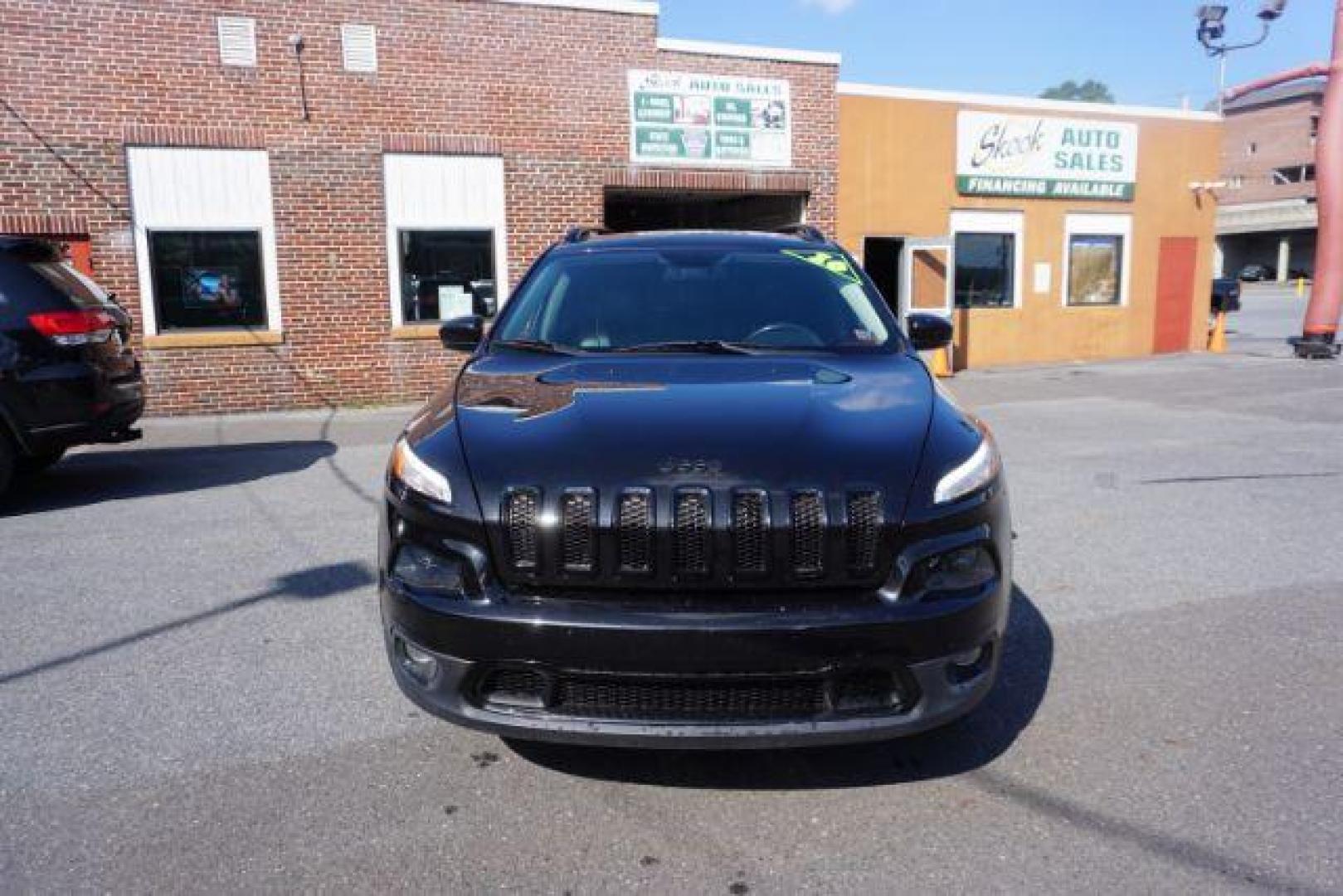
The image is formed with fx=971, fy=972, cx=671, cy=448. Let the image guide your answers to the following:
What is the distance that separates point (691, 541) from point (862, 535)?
18.0 inches

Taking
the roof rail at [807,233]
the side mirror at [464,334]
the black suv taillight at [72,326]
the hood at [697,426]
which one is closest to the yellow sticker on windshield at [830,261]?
the roof rail at [807,233]

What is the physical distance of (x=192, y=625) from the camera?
4430mm

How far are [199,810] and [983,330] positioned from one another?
15.9 meters

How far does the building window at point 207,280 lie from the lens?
38.4 feet

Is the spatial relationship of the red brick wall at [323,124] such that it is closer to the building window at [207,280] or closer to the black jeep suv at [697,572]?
the building window at [207,280]

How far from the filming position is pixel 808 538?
8.45ft

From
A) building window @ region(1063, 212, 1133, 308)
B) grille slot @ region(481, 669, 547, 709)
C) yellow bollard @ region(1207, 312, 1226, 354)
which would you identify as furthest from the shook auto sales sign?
grille slot @ region(481, 669, 547, 709)

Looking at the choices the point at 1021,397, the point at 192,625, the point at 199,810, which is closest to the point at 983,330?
the point at 1021,397

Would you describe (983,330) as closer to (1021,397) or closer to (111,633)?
(1021,397)

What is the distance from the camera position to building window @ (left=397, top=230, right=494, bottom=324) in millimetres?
12656

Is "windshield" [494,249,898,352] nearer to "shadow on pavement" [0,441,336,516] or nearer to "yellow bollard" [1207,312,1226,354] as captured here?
"shadow on pavement" [0,441,336,516]

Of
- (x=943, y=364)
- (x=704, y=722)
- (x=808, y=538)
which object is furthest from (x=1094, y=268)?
(x=704, y=722)

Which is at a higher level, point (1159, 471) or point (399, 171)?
point (399, 171)

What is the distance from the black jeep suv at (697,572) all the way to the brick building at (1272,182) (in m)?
66.8
